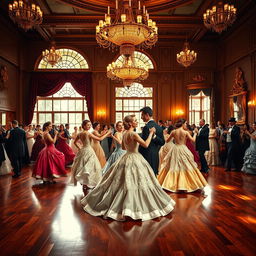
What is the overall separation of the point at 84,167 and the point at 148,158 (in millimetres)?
1530

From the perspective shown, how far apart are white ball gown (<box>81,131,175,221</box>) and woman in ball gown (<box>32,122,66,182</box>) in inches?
102

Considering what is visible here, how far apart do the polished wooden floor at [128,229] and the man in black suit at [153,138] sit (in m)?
0.88

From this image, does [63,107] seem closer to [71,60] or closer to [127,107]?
[71,60]

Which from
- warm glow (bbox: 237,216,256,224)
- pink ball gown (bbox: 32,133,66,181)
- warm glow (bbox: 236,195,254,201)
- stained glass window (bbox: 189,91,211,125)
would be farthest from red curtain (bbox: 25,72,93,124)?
warm glow (bbox: 237,216,256,224)

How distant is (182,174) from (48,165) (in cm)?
310

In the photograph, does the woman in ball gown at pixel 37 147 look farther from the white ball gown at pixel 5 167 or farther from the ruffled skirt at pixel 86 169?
the ruffled skirt at pixel 86 169

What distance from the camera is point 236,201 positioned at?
4895mm

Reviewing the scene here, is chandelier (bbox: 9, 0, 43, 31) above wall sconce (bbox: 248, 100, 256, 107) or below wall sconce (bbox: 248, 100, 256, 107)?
above

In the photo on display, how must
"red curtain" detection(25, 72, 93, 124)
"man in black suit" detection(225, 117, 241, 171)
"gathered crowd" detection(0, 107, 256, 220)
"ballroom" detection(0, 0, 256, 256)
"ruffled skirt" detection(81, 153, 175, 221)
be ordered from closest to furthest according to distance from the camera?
"ballroom" detection(0, 0, 256, 256)
"ruffled skirt" detection(81, 153, 175, 221)
"gathered crowd" detection(0, 107, 256, 220)
"man in black suit" detection(225, 117, 241, 171)
"red curtain" detection(25, 72, 93, 124)

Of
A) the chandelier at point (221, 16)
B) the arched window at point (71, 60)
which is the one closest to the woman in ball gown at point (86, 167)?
the chandelier at point (221, 16)

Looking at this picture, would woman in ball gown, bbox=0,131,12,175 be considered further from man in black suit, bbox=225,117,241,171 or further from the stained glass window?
the stained glass window

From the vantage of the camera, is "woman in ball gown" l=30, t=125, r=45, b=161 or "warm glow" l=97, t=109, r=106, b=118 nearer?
"woman in ball gown" l=30, t=125, r=45, b=161

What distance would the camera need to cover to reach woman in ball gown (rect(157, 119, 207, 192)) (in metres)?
5.59

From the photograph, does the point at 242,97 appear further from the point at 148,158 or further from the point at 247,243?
the point at 247,243
